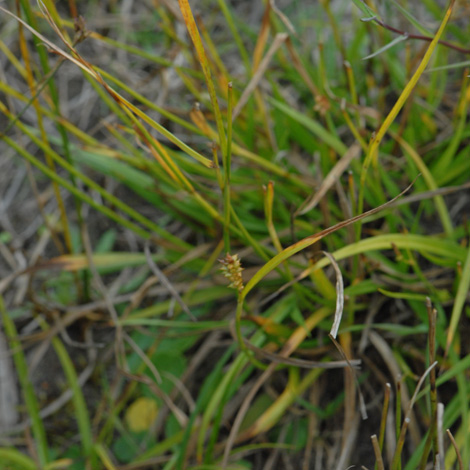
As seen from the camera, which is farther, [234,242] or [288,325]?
[234,242]

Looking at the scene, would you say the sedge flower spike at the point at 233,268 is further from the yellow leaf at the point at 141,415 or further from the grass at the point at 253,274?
the yellow leaf at the point at 141,415

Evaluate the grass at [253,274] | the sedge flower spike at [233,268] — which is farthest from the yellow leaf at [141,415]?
the sedge flower spike at [233,268]

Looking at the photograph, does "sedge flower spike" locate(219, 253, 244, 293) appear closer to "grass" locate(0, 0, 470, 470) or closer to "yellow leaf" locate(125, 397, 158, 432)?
"grass" locate(0, 0, 470, 470)

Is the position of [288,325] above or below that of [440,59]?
below

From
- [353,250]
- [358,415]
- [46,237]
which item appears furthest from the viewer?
[46,237]

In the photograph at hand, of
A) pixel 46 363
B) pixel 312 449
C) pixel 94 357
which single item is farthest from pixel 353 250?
pixel 46 363

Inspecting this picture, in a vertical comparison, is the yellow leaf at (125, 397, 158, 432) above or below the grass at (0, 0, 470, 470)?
below

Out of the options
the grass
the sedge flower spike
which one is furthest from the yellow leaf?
the sedge flower spike

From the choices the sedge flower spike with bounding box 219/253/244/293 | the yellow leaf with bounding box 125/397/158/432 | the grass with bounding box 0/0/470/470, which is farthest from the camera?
the yellow leaf with bounding box 125/397/158/432

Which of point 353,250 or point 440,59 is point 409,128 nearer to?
point 440,59
